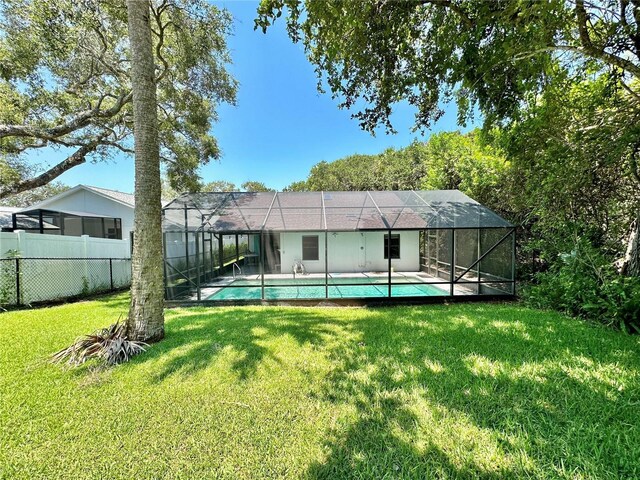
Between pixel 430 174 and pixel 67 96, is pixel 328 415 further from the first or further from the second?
pixel 430 174

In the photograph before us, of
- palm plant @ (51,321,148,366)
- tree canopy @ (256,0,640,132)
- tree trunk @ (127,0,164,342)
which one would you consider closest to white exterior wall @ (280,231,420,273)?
tree canopy @ (256,0,640,132)

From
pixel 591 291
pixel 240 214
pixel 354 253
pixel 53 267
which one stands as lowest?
pixel 591 291

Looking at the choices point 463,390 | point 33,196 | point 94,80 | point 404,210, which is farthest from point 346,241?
point 33,196

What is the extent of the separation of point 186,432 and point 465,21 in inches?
262

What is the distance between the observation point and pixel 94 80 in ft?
26.3

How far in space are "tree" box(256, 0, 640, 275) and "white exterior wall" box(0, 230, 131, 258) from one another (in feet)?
25.7

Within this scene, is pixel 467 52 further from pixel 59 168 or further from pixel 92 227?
pixel 92 227

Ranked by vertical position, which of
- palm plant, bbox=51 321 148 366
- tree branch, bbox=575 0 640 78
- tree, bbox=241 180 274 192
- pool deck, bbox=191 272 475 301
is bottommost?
pool deck, bbox=191 272 475 301

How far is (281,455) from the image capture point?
1.85 m

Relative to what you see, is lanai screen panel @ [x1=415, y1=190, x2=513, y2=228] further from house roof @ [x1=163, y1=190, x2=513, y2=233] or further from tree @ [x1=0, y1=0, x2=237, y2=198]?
tree @ [x1=0, y1=0, x2=237, y2=198]

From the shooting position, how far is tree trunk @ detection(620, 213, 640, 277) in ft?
15.1

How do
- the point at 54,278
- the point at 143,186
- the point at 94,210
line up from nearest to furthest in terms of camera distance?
the point at 143,186
the point at 54,278
the point at 94,210

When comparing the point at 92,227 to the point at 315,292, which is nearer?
the point at 315,292

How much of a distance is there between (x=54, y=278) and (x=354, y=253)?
33.9ft
